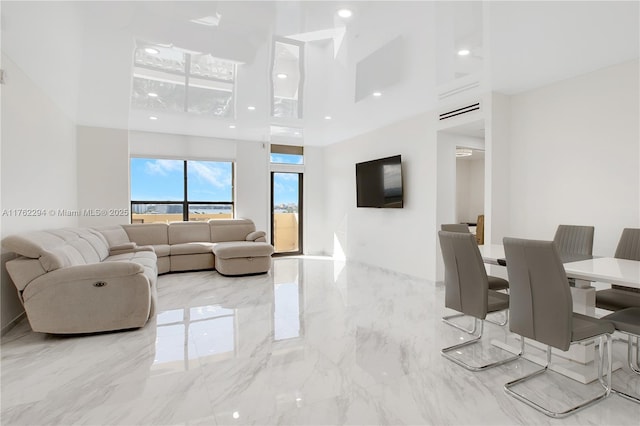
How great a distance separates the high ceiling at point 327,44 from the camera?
8.17 ft

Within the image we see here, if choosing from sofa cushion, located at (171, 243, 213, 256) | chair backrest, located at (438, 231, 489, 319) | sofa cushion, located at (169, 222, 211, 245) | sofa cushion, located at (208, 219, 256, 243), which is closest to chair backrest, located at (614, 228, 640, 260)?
chair backrest, located at (438, 231, 489, 319)

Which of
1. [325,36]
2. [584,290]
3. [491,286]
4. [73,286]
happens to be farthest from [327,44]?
[73,286]

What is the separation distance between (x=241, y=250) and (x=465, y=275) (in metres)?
3.85

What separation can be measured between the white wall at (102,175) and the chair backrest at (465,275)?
5977 mm

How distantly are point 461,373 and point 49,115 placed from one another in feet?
17.9

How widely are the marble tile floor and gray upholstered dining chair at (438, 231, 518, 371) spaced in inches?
5.5

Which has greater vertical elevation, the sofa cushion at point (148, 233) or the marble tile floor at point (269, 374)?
the sofa cushion at point (148, 233)

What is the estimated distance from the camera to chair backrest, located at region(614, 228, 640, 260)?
9.37 feet

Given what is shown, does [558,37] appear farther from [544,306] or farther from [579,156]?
[544,306]

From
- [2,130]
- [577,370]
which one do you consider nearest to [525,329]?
[577,370]

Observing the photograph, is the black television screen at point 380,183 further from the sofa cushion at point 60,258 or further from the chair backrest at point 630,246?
the sofa cushion at point 60,258

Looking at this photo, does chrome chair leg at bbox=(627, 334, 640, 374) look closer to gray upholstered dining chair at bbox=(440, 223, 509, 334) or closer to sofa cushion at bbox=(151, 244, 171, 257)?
gray upholstered dining chair at bbox=(440, 223, 509, 334)

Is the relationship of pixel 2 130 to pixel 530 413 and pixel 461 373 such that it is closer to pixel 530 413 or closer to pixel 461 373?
pixel 461 373

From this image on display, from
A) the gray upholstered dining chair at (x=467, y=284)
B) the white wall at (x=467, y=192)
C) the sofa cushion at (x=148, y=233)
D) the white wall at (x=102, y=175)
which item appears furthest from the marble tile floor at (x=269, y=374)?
the white wall at (x=467, y=192)
